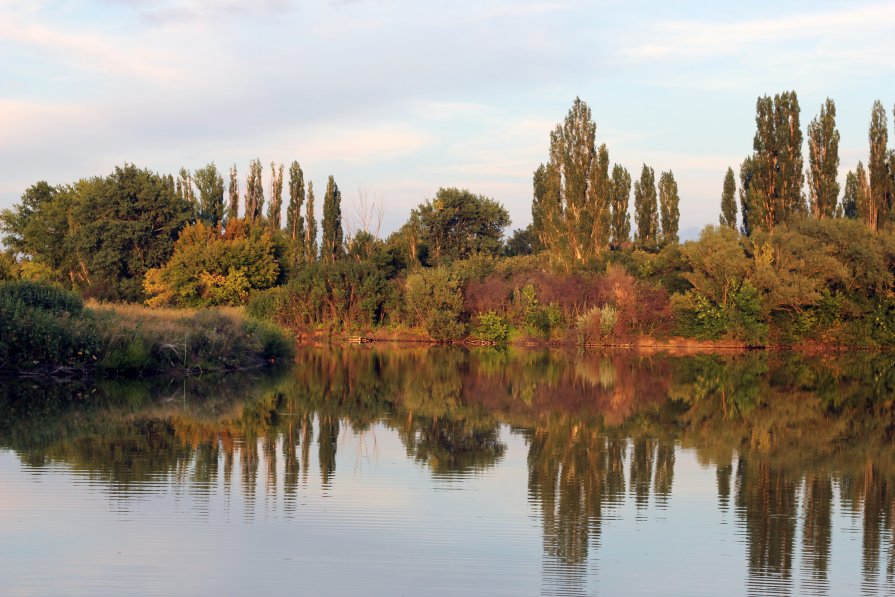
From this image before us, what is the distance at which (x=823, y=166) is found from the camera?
1790 inches

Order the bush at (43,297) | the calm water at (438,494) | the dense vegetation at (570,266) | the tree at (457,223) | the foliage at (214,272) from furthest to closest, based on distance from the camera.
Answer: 1. the tree at (457,223)
2. the foliage at (214,272)
3. the dense vegetation at (570,266)
4. the bush at (43,297)
5. the calm water at (438,494)

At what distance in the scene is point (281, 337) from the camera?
3155 cm

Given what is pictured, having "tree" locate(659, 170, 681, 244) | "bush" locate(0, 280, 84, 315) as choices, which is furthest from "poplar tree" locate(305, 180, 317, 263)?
"bush" locate(0, 280, 84, 315)

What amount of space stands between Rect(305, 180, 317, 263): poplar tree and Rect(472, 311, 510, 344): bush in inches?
561

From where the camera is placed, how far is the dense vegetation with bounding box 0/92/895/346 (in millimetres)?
42312

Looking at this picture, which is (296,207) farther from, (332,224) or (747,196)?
(747,196)

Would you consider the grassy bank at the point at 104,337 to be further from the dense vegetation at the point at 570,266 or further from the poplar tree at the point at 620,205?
the poplar tree at the point at 620,205

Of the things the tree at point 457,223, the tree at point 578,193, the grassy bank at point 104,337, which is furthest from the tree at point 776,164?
the grassy bank at point 104,337

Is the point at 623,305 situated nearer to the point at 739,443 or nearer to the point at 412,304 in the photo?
the point at 412,304

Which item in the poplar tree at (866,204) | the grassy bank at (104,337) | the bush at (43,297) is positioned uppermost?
the poplar tree at (866,204)

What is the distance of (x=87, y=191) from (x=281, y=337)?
2920 centimetres

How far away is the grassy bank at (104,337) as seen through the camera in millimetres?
22156

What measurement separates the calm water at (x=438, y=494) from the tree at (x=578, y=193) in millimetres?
24364

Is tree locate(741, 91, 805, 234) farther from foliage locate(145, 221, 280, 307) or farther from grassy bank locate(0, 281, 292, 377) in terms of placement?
grassy bank locate(0, 281, 292, 377)
